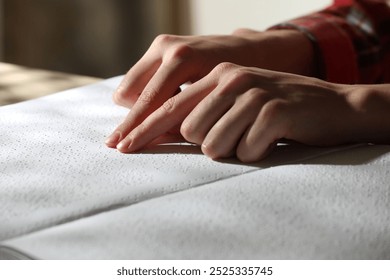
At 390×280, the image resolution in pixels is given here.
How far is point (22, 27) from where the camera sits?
6.80 feet

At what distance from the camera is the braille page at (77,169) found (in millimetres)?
496

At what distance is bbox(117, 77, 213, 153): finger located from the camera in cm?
63

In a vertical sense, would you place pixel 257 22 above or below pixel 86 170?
below

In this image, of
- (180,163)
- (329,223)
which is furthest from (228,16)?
(329,223)

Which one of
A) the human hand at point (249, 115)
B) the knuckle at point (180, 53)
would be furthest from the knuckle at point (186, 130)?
the knuckle at point (180, 53)

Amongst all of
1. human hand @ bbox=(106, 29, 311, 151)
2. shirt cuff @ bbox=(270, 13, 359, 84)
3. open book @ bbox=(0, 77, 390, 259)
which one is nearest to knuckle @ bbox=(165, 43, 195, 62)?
human hand @ bbox=(106, 29, 311, 151)

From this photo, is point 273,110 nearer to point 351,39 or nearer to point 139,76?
point 139,76

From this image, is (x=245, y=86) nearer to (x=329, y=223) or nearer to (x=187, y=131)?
(x=187, y=131)

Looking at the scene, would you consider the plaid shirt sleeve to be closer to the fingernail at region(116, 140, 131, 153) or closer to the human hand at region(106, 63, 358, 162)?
the human hand at region(106, 63, 358, 162)

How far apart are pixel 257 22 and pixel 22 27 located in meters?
0.66

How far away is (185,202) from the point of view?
0.50 meters

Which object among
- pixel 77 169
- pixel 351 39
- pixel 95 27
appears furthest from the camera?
pixel 95 27

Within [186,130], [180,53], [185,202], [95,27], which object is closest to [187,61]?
[180,53]

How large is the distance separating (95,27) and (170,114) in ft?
5.08
